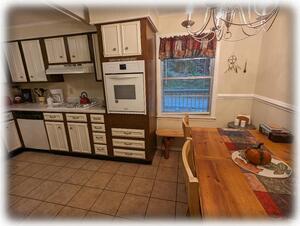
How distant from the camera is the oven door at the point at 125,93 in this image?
2.19 meters

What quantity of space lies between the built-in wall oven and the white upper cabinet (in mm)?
145

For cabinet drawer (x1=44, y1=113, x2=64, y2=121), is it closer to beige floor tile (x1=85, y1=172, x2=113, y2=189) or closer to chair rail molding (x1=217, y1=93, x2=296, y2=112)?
beige floor tile (x1=85, y1=172, x2=113, y2=189)

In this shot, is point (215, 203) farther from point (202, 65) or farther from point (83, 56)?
point (83, 56)

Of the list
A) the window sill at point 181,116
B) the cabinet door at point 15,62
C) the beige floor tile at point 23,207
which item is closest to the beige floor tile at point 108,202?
the beige floor tile at point 23,207

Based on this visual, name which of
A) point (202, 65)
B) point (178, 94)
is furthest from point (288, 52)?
point (178, 94)

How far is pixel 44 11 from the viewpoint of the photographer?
2232 mm

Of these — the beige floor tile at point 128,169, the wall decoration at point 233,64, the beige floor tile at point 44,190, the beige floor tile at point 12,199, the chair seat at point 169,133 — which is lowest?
the beige floor tile at point 12,199

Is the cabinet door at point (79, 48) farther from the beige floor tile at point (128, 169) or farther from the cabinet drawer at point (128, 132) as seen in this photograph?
the beige floor tile at point (128, 169)

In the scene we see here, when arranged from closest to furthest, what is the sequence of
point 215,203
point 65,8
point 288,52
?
point 215,203, point 288,52, point 65,8

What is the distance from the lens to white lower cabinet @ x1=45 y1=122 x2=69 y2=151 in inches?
107

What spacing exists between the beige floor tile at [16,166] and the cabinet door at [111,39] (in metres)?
2.36

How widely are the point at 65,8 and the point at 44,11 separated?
28.2 inches

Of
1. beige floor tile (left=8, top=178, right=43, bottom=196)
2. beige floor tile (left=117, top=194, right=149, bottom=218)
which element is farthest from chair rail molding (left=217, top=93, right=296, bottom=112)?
beige floor tile (left=8, top=178, right=43, bottom=196)

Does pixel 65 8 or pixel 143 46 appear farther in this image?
pixel 143 46
